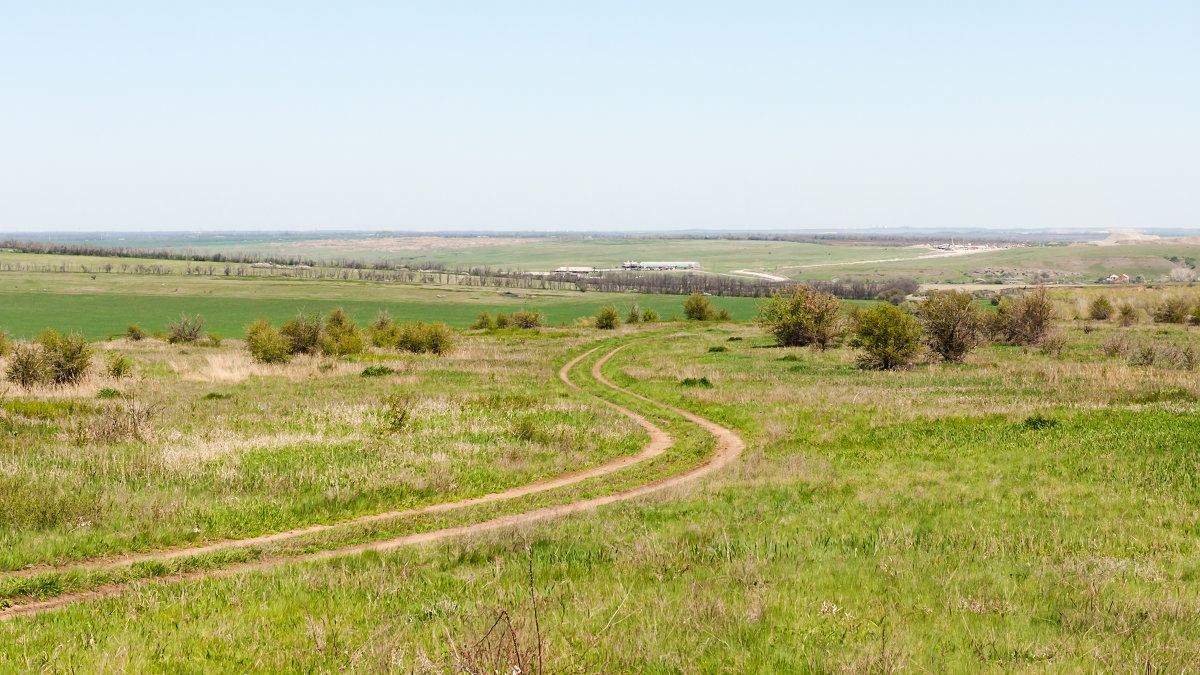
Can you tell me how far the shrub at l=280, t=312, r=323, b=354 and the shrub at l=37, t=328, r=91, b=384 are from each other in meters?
14.3

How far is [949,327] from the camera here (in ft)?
133

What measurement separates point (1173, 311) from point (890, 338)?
202 feet

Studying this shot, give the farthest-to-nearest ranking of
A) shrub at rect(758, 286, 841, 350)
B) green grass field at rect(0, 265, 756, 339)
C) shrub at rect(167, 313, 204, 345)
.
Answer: green grass field at rect(0, 265, 756, 339)
shrub at rect(167, 313, 204, 345)
shrub at rect(758, 286, 841, 350)

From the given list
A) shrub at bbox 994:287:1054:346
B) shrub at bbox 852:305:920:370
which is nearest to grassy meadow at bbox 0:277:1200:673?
shrub at bbox 852:305:920:370

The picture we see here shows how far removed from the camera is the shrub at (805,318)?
54844mm

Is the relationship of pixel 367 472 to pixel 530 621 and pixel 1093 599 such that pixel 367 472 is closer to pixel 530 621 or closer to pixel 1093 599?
pixel 530 621

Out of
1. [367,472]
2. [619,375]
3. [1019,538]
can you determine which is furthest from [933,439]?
[619,375]

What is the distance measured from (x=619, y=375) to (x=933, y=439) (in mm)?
20049

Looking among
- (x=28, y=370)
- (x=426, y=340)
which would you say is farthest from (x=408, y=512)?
(x=426, y=340)

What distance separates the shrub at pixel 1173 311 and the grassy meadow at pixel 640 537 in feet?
215

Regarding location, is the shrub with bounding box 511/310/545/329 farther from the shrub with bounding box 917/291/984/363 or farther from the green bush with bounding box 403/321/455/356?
the shrub with bounding box 917/291/984/363

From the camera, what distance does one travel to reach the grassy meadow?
632 centimetres

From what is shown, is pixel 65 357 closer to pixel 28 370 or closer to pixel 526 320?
pixel 28 370

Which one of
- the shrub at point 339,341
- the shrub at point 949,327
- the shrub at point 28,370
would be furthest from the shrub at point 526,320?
the shrub at point 28,370
